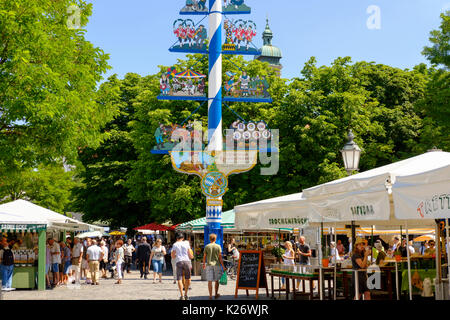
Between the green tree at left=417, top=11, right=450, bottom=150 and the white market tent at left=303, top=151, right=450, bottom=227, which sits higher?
the green tree at left=417, top=11, right=450, bottom=150

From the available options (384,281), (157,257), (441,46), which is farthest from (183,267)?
(441,46)

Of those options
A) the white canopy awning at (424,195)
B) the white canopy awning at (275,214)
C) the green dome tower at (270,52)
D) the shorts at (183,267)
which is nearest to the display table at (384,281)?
the white canopy awning at (275,214)

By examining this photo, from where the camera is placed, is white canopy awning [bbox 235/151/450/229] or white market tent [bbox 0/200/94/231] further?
white market tent [bbox 0/200/94/231]

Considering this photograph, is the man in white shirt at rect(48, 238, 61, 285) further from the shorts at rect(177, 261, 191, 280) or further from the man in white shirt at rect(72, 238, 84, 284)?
the shorts at rect(177, 261, 191, 280)

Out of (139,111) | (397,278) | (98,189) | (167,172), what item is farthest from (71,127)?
(98,189)

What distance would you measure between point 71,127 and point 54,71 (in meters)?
2.05

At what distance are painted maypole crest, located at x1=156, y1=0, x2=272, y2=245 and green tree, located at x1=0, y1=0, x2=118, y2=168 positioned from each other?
702 centimetres

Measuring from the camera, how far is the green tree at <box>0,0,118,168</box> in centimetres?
1891

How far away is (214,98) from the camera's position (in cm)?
2856

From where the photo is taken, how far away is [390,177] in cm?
970

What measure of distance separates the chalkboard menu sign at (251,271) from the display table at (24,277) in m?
8.17

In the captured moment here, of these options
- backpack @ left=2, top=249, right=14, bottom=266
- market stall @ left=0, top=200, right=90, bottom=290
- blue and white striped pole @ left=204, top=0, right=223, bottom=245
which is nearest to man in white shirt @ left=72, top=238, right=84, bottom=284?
market stall @ left=0, top=200, right=90, bottom=290

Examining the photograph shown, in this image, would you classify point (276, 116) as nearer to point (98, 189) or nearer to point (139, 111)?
point (139, 111)

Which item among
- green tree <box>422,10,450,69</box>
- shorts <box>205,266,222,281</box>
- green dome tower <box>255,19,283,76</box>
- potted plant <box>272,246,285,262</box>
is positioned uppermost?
green dome tower <box>255,19,283,76</box>
